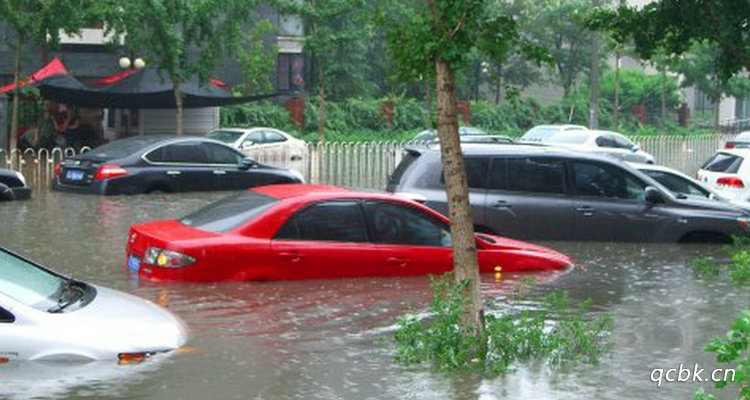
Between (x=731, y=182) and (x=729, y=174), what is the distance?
189 millimetres

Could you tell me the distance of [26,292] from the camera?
9.07 meters

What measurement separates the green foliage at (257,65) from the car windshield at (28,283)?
34585 mm

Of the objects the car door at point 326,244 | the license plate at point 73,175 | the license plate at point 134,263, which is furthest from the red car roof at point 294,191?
the license plate at point 73,175

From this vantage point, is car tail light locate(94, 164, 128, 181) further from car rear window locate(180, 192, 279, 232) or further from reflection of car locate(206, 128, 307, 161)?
car rear window locate(180, 192, 279, 232)

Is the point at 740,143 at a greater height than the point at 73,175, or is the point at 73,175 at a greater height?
the point at 740,143

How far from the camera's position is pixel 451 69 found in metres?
9.86

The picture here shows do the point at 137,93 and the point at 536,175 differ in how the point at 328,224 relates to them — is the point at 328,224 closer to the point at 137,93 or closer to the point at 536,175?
the point at 536,175

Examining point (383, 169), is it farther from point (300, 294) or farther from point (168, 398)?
point (168, 398)

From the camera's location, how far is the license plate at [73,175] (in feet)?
77.0

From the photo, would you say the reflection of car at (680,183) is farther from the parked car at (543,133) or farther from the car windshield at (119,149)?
the parked car at (543,133)

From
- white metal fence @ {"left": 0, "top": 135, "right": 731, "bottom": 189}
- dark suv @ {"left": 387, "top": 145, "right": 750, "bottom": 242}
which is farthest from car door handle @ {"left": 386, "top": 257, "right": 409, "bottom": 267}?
white metal fence @ {"left": 0, "top": 135, "right": 731, "bottom": 189}

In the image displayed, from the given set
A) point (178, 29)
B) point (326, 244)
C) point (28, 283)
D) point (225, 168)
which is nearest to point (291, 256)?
point (326, 244)

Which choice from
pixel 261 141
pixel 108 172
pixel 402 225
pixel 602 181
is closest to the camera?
pixel 402 225

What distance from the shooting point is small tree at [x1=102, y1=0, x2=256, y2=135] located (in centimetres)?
3131
